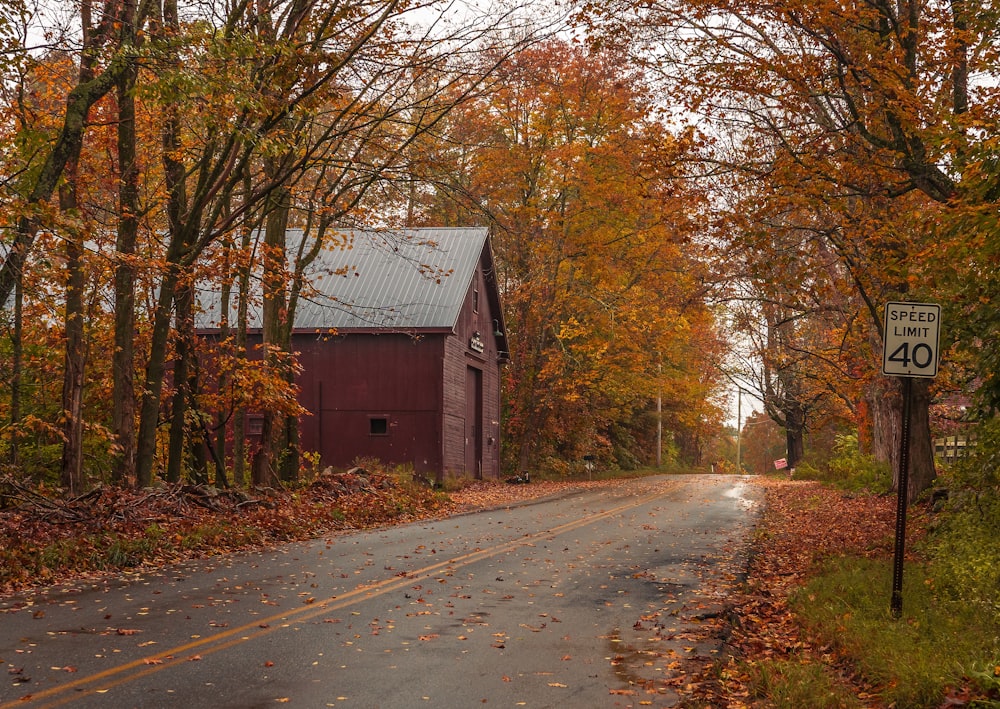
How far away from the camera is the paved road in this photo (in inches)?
264

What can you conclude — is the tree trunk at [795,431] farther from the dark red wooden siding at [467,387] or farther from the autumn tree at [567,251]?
the dark red wooden siding at [467,387]

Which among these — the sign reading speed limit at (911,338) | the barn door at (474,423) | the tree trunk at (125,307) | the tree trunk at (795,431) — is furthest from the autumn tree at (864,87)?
the tree trunk at (795,431)

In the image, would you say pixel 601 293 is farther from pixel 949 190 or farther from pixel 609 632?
pixel 609 632

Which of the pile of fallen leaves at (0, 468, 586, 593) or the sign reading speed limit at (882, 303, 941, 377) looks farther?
the pile of fallen leaves at (0, 468, 586, 593)

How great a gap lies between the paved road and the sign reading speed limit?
10.5 ft

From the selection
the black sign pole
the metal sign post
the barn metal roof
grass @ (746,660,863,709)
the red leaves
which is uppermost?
the barn metal roof

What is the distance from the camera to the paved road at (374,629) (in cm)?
671

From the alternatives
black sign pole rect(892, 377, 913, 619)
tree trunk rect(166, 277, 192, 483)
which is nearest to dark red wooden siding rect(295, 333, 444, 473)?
tree trunk rect(166, 277, 192, 483)

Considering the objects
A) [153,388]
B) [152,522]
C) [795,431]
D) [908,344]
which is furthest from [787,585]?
[795,431]

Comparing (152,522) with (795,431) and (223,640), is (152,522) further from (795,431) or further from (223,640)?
(795,431)

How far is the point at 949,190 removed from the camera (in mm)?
13586

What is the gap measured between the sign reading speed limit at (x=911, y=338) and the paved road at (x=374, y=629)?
3214mm

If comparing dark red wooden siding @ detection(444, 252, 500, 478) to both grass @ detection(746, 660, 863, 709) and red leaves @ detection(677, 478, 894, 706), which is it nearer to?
red leaves @ detection(677, 478, 894, 706)

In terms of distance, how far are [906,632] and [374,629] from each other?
4.48 metres
